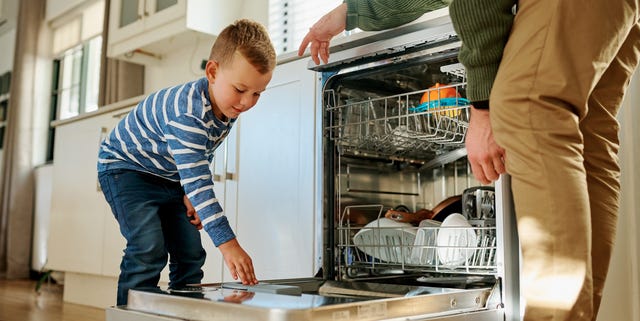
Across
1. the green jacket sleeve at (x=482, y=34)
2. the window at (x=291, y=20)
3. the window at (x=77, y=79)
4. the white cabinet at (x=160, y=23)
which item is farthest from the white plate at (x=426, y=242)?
the window at (x=77, y=79)

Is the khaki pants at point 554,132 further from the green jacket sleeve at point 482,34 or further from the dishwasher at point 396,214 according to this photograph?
the dishwasher at point 396,214

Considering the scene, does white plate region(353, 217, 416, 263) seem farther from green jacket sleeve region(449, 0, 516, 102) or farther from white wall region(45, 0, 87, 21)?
white wall region(45, 0, 87, 21)

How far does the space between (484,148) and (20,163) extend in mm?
4988

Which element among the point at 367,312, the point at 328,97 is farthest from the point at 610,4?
the point at 328,97

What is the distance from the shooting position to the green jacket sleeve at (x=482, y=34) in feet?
3.00

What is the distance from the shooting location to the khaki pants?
82 centimetres

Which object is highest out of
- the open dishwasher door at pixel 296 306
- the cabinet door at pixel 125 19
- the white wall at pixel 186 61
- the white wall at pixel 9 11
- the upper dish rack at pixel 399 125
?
the white wall at pixel 9 11

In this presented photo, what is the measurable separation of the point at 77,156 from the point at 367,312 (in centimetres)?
251

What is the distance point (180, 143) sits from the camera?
56.7 inches

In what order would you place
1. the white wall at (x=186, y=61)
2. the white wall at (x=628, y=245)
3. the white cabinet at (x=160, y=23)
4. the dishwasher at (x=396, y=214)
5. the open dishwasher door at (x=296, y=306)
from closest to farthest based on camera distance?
the open dishwasher door at (x=296, y=306) → the dishwasher at (x=396, y=214) → the white wall at (x=628, y=245) → the white cabinet at (x=160, y=23) → the white wall at (x=186, y=61)

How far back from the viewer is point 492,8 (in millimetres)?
913

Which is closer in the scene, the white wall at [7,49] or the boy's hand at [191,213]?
the boy's hand at [191,213]

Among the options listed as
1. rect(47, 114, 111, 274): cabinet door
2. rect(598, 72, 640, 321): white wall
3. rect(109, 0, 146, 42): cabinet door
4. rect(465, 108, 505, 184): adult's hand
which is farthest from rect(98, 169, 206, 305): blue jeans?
rect(109, 0, 146, 42): cabinet door

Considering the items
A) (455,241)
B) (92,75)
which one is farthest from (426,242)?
(92,75)
